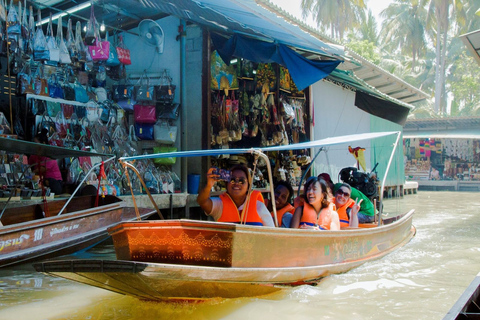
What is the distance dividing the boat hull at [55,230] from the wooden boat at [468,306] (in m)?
4.84

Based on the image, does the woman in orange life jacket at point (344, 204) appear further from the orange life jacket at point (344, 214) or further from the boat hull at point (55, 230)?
the boat hull at point (55, 230)

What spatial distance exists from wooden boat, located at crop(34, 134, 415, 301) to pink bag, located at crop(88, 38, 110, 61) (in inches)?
187

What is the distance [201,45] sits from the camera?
9922 millimetres

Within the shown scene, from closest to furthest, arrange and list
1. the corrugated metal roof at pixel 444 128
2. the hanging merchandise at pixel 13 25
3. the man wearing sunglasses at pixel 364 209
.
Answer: the hanging merchandise at pixel 13 25
the man wearing sunglasses at pixel 364 209
the corrugated metal roof at pixel 444 128

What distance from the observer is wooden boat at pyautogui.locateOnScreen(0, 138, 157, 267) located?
5914 millimetres

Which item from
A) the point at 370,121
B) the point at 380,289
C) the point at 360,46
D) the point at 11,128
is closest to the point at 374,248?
the point at 380,289

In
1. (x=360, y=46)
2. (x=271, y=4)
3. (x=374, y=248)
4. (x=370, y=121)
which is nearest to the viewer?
(x=374, y=248)

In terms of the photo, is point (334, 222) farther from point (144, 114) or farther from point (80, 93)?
point (80, 93)

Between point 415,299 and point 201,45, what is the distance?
6412mm

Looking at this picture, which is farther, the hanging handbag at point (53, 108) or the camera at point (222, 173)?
the hanging handbag at point (53, 108)

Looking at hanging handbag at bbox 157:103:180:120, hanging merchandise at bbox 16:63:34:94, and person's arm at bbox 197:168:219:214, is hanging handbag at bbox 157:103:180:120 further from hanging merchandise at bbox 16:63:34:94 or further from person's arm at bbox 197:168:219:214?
person's arm at bbox 197:168:219:214

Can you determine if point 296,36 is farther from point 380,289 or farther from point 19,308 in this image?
point 19,308

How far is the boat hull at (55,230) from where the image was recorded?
5.90m

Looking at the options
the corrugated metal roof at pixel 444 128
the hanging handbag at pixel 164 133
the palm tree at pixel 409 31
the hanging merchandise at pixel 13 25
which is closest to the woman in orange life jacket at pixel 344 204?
the hanging handbag at pixel 164 133
